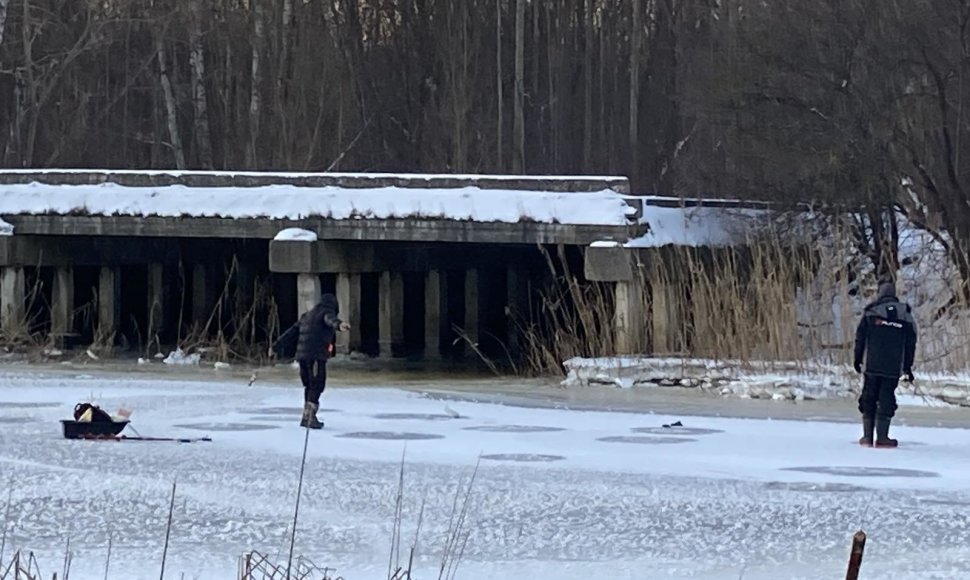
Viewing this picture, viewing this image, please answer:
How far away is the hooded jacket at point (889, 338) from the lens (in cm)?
1641

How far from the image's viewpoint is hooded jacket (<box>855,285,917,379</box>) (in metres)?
16.4

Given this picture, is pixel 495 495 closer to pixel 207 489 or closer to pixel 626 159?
Answer: pixel 207 489

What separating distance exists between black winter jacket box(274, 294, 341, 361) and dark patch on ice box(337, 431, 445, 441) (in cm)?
84

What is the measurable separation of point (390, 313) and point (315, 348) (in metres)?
12.7

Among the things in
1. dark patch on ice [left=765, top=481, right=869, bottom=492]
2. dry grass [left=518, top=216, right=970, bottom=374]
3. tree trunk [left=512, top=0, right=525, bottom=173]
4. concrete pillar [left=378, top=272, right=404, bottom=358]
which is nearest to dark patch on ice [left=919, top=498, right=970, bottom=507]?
dark patch on ice [left=765, top=481, right=869, bottom=492]

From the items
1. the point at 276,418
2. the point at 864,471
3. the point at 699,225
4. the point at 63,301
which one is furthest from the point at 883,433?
the point at 63,301

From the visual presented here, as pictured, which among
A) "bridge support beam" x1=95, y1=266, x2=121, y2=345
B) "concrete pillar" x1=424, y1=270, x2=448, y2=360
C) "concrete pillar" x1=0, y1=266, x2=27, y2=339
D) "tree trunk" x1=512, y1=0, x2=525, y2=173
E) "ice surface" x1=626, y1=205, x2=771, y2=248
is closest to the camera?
"ice surface" x1=626, y1=205, x2=771, y2=248

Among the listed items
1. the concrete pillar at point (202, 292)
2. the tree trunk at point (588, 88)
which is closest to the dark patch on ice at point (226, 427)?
the concrete pillar at point (202, 292)

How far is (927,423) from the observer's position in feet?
62.3

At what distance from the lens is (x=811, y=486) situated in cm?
1393

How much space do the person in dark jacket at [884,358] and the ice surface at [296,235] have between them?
12716 millimetres

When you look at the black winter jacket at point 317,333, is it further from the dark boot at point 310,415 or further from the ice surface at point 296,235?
the ice surface at point 296,235

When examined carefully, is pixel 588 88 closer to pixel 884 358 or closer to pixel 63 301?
pixel 63 301

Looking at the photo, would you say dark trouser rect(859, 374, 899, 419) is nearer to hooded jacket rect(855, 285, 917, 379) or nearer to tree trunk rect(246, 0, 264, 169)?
hooded jacket rect(855, 285, 917, 379)
